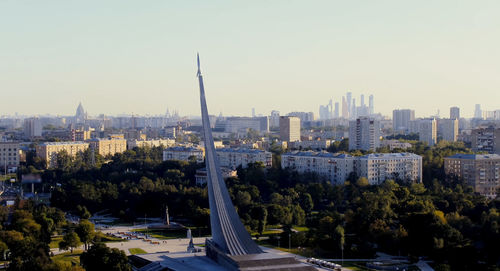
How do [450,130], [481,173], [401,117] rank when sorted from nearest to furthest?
[481,173] < [450,130] < [401,117]

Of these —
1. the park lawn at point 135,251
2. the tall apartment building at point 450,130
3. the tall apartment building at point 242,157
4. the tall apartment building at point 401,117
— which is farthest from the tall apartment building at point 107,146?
the tall apartment building at point 401,117

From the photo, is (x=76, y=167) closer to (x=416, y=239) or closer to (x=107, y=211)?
(x=107, y=211)

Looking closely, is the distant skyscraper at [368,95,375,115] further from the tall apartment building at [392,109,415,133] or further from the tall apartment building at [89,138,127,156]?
the tall apartment building at [89,138,127,156]

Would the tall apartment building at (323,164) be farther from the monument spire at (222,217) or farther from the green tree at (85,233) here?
the monument spire at (222,217)

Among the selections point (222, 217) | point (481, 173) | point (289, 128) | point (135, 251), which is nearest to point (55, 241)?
point (135, 251)

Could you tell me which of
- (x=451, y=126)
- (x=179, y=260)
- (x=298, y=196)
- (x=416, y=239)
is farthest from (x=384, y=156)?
(x=451, y=126)

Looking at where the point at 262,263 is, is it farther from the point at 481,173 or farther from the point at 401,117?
the point at 401,117

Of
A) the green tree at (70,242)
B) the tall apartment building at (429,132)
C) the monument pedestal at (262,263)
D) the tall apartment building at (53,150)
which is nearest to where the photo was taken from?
the monument pedestal at (262,263)
